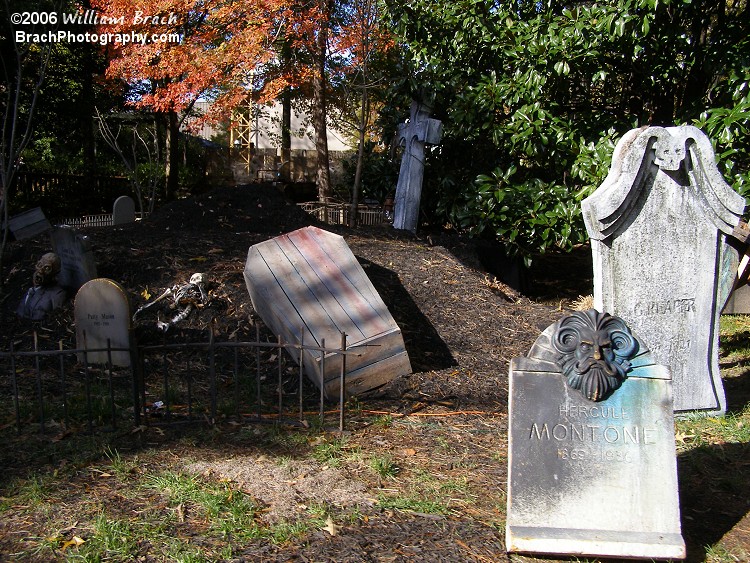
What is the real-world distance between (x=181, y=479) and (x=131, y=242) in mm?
4895

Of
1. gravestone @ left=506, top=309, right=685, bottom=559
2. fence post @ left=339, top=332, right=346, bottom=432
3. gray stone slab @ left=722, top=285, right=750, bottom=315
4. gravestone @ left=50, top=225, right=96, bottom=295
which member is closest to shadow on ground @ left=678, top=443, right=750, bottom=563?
gravestone @ left=506, top=309, right=685, bottom=559

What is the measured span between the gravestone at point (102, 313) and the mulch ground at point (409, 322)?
1.43ft

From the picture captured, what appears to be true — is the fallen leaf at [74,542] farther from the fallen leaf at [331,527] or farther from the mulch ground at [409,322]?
the fallen leaf at [331,527]

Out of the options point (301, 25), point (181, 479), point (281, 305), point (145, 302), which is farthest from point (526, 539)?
point (301, 25)

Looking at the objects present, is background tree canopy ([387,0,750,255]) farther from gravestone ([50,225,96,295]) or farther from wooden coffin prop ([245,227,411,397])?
gravestone ([50,225,96,295])

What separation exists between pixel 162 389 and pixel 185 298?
4.32 feet

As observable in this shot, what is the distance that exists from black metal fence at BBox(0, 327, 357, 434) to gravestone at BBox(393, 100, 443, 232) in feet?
16.1

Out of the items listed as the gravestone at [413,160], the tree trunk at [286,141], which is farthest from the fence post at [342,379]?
the tree trunk at [286,141]

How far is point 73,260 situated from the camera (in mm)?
7297

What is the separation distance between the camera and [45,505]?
382 cm

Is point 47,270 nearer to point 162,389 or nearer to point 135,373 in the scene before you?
point 162,389

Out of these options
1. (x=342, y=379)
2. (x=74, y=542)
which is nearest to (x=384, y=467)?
(x=342, y=379)

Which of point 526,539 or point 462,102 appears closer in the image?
point 526,539

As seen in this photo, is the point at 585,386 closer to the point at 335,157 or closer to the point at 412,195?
the point at 412,195
